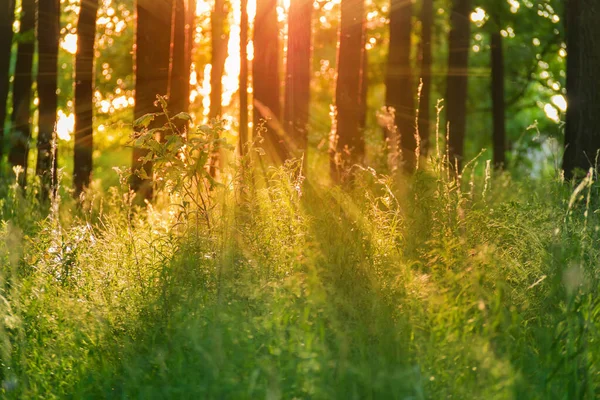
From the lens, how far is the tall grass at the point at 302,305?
13.3ft

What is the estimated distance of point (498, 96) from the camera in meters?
22.2

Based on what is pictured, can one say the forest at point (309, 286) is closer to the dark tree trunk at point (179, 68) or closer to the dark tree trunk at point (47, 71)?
the dark tree trunk at point (47, 71)

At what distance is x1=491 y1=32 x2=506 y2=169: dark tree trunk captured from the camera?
70.6ft

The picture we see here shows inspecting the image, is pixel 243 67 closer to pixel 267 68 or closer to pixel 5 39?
pixel 267 68

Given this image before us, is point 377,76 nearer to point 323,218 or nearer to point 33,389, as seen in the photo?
point 323,218

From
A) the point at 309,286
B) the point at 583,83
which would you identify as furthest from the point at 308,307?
the point at 583,83

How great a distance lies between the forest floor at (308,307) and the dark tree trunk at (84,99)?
653 cm

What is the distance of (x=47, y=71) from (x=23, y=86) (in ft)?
13.3

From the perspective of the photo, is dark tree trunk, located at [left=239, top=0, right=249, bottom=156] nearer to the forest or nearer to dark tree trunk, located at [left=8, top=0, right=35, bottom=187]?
the forest

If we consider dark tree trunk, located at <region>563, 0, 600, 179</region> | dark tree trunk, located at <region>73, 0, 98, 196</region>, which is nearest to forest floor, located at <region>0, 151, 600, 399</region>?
dark tree trunk, located at <region>563, 0, 600, 179</region>

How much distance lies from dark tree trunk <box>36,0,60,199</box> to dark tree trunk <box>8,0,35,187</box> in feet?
5.86

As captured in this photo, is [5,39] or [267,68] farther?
[5,39]

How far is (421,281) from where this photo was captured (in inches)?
191

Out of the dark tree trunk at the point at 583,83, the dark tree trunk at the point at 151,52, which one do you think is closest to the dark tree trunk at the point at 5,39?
the dark tree trunk at the point at 151,52
